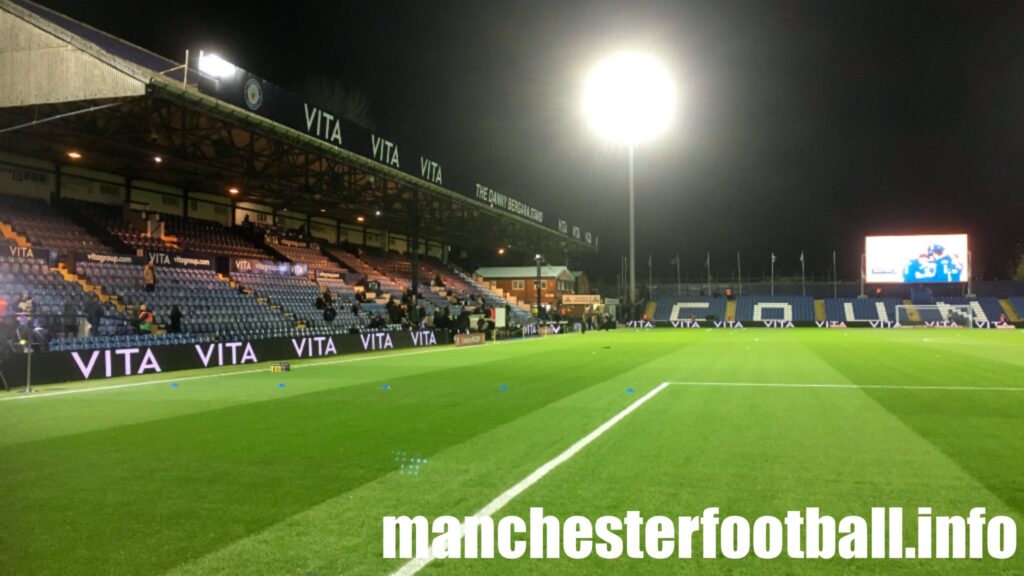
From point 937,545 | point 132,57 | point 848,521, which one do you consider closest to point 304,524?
point 848,521

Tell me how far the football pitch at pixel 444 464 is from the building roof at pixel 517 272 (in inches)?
1983

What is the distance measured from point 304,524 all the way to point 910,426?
7.95 metres

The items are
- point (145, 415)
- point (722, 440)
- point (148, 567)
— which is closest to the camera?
point (148, 567)

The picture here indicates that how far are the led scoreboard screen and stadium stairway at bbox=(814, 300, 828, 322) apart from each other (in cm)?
784

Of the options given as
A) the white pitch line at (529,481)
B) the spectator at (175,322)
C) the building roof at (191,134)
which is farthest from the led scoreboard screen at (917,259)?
the white pitch line at (529,481)

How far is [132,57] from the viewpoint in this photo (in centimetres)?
2028

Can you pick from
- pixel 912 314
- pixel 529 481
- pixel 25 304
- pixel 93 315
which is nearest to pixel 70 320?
pixel 93 315

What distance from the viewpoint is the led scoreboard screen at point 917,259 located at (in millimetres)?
59344

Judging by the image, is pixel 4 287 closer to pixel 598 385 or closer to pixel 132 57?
pixel 132 57

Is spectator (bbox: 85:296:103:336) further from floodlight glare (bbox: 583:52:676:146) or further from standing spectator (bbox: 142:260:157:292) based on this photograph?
floodlight glare (bbox: 583:52:676:146)

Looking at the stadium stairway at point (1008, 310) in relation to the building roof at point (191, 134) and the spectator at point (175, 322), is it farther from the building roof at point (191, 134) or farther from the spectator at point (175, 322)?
the spectator at point (175, 322)

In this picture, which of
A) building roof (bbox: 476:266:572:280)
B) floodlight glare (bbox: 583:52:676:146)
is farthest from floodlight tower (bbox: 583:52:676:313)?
building roof (bbox: 476:266:572:280)

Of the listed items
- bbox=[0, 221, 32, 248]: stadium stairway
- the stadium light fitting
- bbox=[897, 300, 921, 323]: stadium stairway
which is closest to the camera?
the stadium light fitting

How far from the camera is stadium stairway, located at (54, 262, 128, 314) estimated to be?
21.0 m
